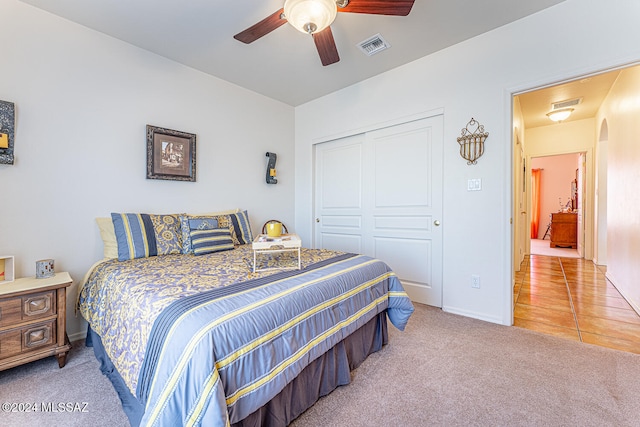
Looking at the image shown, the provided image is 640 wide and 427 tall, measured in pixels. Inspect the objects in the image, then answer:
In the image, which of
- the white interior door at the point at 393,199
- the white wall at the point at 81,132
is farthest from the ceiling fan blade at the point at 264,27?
the white interior door at the point at 393,199

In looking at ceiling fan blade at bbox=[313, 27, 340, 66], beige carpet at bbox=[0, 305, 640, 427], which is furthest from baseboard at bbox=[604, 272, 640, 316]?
ceiling fan blade at bbox=[313, 27, 340, 66]

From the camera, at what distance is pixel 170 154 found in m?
2.87

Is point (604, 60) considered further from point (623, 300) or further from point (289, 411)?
point (289, 411)

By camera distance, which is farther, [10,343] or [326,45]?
[326,45]

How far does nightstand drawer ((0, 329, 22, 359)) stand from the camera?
1.67 metres

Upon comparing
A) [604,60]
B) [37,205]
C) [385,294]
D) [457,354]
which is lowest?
[457,354]

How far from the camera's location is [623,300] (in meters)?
3.03

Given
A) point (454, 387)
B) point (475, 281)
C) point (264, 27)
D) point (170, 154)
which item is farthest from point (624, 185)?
point (170, 154)

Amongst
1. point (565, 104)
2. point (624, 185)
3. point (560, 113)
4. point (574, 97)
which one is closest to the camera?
point (624, 185)

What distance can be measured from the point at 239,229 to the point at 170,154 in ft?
3.47

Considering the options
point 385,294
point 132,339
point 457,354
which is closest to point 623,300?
point 457,354

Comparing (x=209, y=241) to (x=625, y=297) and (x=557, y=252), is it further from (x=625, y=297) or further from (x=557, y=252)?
(x=557, y=252)

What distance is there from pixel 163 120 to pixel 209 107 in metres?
0.58

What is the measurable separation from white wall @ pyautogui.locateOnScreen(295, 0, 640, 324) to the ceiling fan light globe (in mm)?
1641
